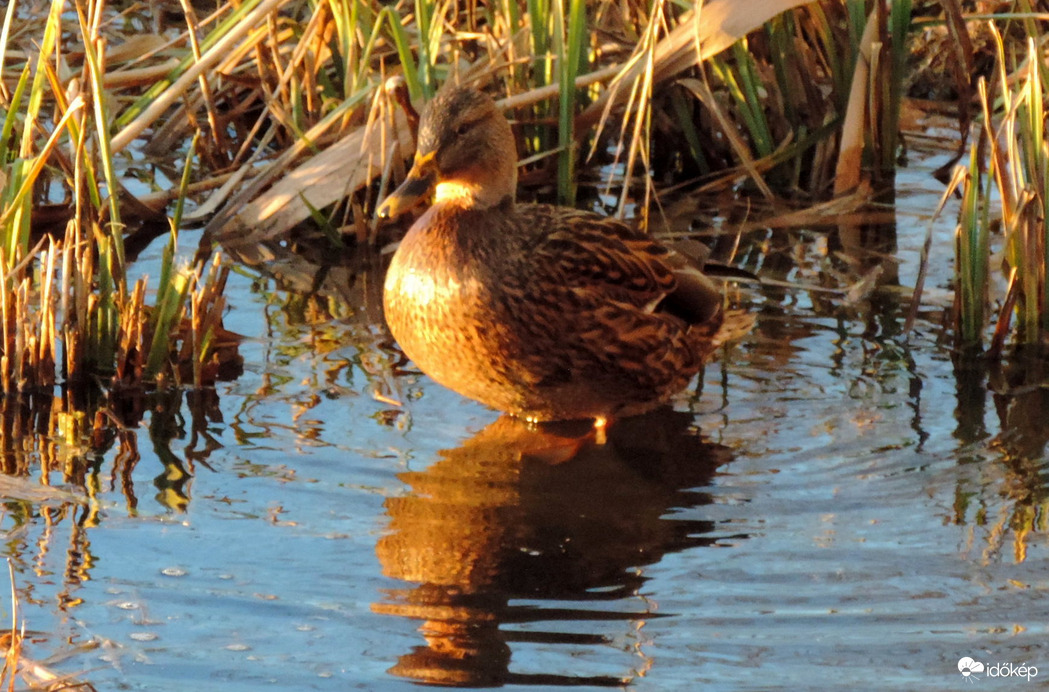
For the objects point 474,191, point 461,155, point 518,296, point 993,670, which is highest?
point 461,155

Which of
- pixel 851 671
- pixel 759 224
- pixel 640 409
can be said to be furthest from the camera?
pixel 759 224

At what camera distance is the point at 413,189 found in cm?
456

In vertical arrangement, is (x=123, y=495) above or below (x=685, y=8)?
below

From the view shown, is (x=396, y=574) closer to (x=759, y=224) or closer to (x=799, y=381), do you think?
(x=799, y=381)

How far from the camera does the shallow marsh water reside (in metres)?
3.13

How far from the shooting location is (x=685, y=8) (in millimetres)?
6004

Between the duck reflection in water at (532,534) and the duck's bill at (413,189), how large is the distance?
2.44 ft

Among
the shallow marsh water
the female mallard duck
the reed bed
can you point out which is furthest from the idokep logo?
the reed bed

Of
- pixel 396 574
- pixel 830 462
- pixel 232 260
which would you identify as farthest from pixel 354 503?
pixel 232 260

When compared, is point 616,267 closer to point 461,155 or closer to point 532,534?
point 461,155

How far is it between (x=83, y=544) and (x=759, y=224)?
3.57 meters

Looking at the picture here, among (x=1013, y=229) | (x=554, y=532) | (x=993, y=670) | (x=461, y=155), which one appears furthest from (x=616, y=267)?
(x=993, y=670)

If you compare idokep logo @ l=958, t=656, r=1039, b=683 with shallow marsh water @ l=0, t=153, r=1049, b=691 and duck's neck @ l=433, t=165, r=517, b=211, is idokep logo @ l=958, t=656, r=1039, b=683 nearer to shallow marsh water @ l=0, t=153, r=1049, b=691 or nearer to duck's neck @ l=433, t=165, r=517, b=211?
shallow marsh water @ l=0, t=153, r=1049, b=691

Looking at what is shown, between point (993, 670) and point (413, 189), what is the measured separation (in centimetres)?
228
